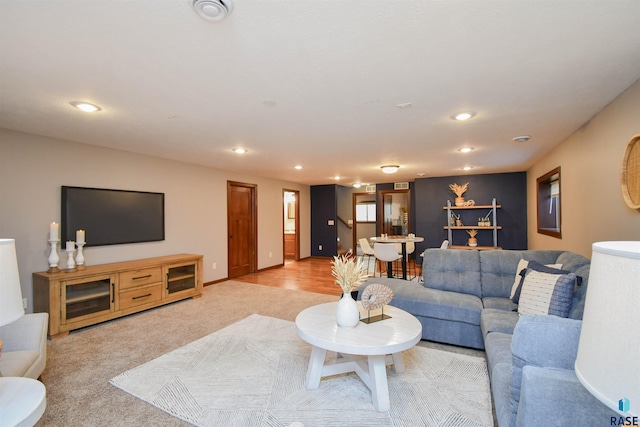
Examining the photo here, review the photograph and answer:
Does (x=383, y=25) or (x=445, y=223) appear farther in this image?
(x=445, y=223)

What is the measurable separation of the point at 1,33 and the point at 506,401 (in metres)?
3.17

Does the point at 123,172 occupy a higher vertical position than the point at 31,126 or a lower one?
lower

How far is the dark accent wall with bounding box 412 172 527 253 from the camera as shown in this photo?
683 cm

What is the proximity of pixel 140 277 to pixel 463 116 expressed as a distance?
14.4 feet

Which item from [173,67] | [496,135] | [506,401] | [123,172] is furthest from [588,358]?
[123,172]

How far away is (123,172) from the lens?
441 centimetres

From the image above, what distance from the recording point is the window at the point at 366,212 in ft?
36.9

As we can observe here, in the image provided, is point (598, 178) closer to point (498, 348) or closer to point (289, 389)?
point (498, 348)

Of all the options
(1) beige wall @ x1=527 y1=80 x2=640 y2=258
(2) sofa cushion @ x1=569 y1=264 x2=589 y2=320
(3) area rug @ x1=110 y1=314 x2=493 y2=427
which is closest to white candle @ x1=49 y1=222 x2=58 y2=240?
(3) area rug @ x1=110 y1=314 x2=493 y2=427

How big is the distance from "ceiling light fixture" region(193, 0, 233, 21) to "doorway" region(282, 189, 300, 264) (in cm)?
677

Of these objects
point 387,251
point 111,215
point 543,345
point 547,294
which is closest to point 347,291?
point 543,345

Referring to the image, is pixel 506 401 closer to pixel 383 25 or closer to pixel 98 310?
pixel 383 25

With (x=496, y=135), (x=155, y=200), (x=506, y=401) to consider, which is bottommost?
(x=506, y=401)

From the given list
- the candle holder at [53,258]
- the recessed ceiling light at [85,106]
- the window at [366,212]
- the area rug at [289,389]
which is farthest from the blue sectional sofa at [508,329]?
the window at [366,212]
